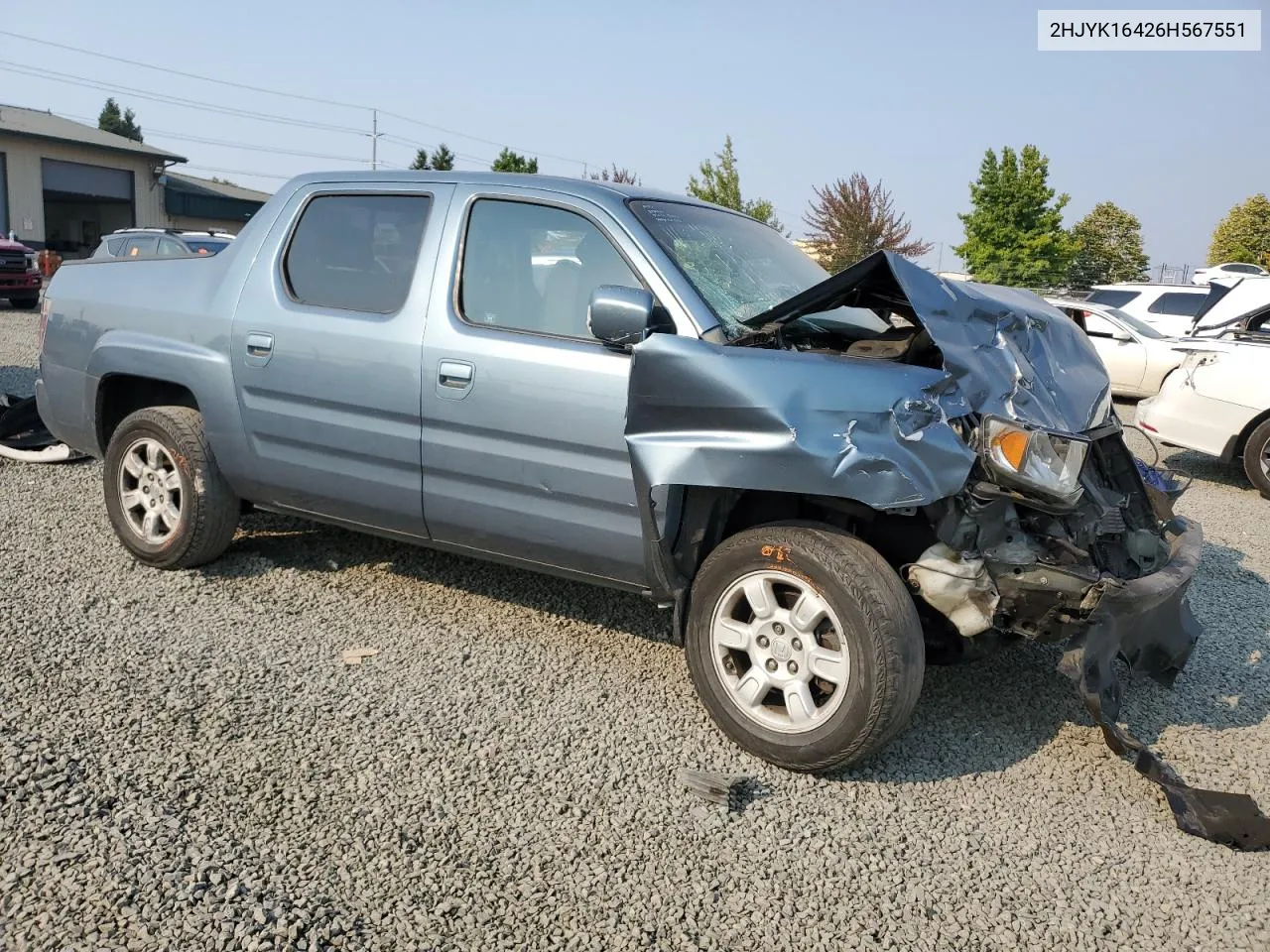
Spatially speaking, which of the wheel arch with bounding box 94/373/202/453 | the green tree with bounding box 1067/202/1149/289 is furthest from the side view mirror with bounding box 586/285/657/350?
the green tree with bounding box 1067/202/1149/289

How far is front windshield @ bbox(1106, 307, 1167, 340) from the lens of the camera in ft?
42.9

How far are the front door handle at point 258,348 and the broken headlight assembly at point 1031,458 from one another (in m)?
2.95

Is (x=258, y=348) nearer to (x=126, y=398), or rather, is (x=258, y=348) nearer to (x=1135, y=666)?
(x=126, y=398)

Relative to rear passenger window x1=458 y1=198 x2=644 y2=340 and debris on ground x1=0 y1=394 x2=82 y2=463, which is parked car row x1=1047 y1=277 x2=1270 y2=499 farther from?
debris on ground x1=0 y1=394 x2=82 y2=463

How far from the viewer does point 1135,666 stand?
3721 millimetres

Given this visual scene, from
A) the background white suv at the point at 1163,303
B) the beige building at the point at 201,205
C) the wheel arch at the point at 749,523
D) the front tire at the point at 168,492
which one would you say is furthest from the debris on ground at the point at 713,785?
the beige building at the point at 201,205

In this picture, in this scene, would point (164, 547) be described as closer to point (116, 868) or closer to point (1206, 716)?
point (116, 868)

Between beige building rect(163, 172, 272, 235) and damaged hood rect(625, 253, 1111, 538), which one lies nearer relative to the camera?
damaged hood rect(625, 253, 1111, 538)

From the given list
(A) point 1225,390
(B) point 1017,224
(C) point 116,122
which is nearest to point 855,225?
(B) point 1017,224

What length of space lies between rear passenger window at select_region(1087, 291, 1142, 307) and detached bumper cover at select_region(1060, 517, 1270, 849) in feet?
42.0

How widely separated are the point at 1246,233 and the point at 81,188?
44.4 m

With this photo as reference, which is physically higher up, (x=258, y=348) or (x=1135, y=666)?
(x=258, y=348)

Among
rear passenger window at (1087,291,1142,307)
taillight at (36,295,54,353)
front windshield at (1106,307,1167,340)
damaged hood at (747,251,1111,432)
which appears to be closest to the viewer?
damaged hood at (747,251,1111,432)

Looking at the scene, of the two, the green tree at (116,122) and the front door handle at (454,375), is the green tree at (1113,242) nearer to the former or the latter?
the front door handle at (454,375)
